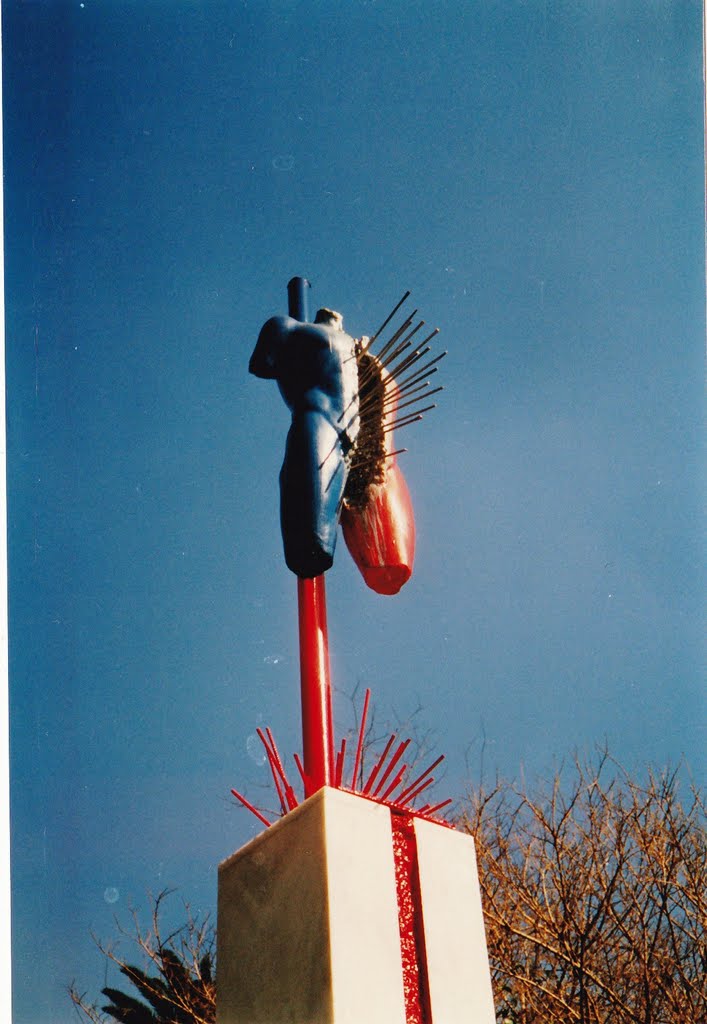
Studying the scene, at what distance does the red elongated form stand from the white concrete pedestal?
6.72 feet

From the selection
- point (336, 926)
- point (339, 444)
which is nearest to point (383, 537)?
point (339, 444)

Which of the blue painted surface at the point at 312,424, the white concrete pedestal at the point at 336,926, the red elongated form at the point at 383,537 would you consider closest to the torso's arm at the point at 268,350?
the blue painted surface at the point at 312,424

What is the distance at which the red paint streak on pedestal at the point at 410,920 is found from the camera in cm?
533

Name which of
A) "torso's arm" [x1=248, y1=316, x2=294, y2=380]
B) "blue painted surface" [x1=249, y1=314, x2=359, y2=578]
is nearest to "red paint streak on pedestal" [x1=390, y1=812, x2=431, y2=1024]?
"blue painted surface" [x1=249, y1=314, x2=359, y2=578]

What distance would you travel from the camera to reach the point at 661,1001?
12.9 meters

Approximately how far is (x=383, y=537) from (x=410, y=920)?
263 cm

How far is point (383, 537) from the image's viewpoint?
7469 mm

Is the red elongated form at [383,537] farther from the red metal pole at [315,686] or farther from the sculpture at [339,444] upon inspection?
the red metal pole at [315,686]

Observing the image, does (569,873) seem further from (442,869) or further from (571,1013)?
(442,869)

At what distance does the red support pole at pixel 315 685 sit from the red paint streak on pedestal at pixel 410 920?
49 centimetres

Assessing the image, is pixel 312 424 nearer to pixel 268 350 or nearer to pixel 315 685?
pixel 268 350

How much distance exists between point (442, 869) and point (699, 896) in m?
7.88

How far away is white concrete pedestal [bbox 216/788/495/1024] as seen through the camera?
194 inches

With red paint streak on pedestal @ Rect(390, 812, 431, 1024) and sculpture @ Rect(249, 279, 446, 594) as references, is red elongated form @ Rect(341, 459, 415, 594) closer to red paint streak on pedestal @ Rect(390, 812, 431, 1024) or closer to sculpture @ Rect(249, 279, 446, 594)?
sculpture @ Rect(249, 279, 446, 594)
